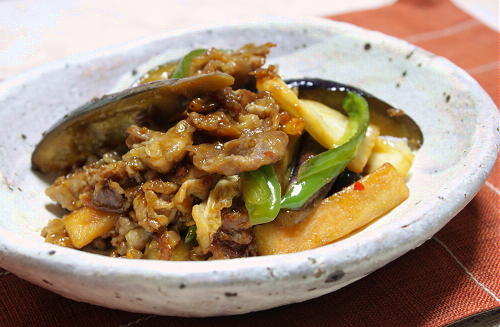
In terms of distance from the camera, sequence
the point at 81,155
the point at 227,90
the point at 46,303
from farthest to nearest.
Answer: the point at 81,155 → the point at 227,90 → the point at 46,303

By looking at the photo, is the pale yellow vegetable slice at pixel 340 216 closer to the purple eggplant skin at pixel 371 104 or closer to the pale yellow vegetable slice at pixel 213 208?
the pale yellow vegetable slice at pixel 213 208

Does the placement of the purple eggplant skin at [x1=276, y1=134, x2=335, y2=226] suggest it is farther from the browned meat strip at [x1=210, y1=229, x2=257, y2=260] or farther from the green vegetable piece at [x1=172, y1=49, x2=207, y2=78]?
the green vegetable piece at [x1=172, y1=49, x2=207, y2=78]

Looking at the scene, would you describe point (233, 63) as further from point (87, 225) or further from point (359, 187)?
point (87, 225)

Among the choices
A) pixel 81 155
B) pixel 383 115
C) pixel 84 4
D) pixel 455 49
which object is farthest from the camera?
pixel 84 4

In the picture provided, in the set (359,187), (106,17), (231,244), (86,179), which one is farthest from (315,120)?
(106,17)

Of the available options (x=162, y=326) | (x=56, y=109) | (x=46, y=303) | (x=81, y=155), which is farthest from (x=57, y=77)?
(x=162, y=326)

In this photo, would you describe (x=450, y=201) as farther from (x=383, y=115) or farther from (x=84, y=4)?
(x=84, y=4)

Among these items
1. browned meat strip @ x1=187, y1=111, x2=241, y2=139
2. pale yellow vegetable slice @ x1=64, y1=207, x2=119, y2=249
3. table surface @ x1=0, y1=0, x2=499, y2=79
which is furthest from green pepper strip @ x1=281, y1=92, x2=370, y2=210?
table surface @ x1=0, y1=0, x2=499, y2=79

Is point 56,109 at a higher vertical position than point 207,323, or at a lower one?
higher
